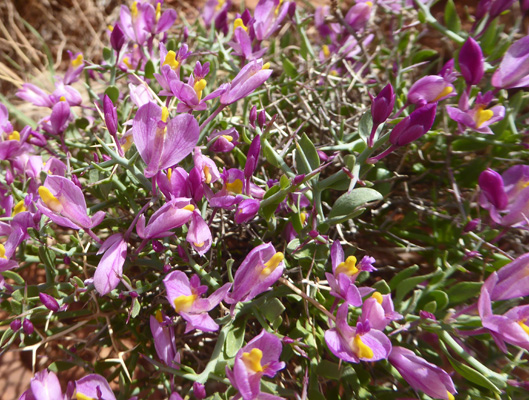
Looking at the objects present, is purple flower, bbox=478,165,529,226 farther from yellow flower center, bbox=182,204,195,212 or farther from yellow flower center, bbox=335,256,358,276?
yellow flower center, bbox=182,204,195,212

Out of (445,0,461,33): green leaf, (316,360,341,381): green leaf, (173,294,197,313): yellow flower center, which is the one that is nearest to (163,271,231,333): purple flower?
(173,294,197,313): yellow flower center

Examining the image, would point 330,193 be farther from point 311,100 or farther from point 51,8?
point 51,8

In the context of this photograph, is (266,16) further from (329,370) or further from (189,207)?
(329,370)

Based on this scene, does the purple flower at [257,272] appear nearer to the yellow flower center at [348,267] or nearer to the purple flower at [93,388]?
the yellow flower center at [348,267]

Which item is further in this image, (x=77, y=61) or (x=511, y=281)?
(x=77, y=61)

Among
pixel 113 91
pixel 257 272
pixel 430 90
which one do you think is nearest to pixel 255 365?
pixel 257 272

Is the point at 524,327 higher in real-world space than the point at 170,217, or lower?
lower

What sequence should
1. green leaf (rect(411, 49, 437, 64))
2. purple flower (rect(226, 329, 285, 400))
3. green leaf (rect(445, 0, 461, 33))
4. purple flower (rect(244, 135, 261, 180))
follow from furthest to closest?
green leaf (rect(411, 49, 437, 64)), green leaf (rect(445, 0, 461, 33)), purple flower (rect(244, 135, 261, 180)), purple flower (rect(226, 329, 285, 400))
